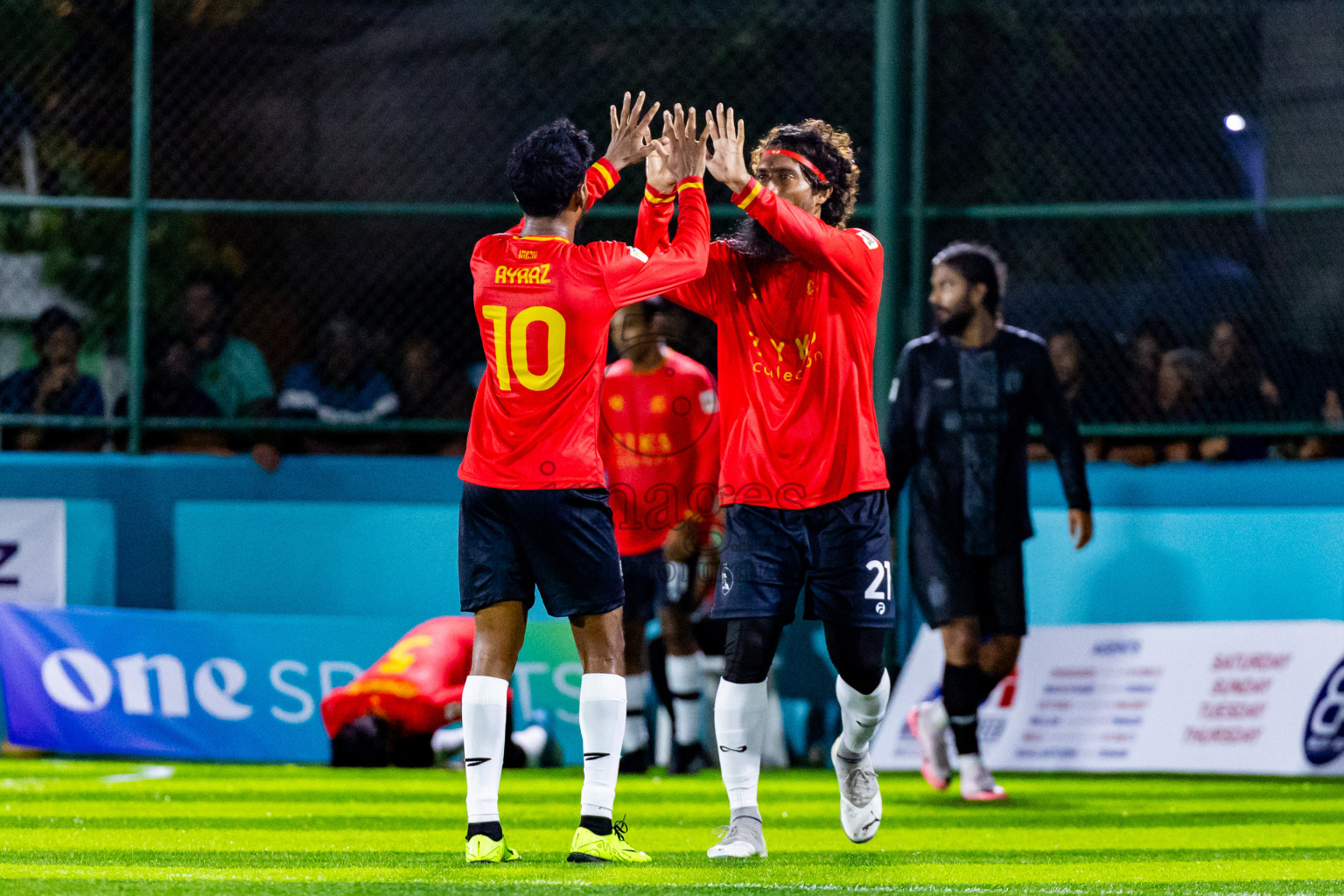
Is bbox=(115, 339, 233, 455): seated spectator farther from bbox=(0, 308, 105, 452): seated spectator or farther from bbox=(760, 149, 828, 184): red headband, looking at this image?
bbox=(760, 149, 828, 184): red headband

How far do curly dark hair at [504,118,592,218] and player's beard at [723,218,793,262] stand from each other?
654mm

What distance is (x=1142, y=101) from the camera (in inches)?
405

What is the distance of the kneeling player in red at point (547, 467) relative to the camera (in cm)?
485

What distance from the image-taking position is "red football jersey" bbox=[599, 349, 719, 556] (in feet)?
27.6

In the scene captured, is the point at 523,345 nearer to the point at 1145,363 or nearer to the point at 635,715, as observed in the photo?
the point at 635,715

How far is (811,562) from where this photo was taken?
17.2 feet

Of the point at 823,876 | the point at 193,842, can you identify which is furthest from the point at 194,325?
the point at 823,876

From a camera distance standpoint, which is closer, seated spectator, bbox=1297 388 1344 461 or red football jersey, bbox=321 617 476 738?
red football jersey, bbox=321 617 476 738

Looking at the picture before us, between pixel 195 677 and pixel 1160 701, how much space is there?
4975 mm

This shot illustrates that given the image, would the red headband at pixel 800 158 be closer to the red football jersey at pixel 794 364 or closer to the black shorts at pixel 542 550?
the red football jersey at pixel 794 364

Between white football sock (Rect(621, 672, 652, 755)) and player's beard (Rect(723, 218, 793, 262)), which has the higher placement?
player's beard (Rect(723, 218, 793, 262))

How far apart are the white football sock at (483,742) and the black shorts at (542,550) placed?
0.78 feet

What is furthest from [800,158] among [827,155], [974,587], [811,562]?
[974,587]

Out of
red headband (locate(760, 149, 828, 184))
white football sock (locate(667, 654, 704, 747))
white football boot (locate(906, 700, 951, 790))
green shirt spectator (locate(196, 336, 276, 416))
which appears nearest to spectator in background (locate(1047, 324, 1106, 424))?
white football boot (locate(906, 700, 951, 790))
